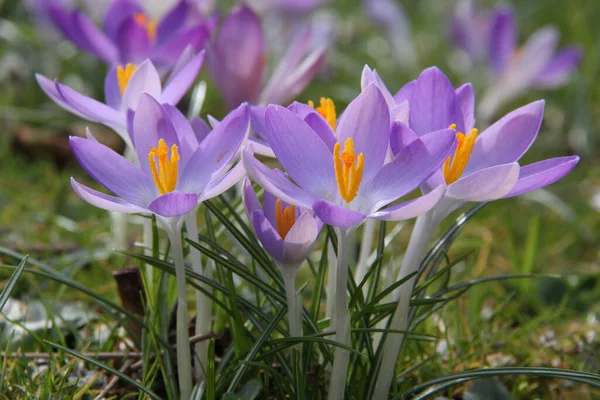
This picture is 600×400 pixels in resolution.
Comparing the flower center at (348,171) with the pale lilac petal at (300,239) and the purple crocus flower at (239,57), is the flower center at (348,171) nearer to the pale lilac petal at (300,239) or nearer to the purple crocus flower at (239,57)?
the pale lilac petal at (300,239)

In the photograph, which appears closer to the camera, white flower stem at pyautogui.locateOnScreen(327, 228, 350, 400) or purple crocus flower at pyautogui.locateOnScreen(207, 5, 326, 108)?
white flower stem at pyautogui.locateOnScreen(327, 228, 350, 400)

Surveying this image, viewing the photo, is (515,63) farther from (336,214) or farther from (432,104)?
(336,214)

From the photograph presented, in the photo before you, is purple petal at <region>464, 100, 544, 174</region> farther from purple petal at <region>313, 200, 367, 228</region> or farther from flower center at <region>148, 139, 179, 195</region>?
flower center at <region>148, 139, 179, 195</region>

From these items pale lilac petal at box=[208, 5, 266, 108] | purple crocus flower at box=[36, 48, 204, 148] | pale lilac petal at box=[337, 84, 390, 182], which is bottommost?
pale lilac petal at box=[337, 84, 390, 182]

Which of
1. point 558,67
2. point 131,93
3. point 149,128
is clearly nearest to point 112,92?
point 131,93

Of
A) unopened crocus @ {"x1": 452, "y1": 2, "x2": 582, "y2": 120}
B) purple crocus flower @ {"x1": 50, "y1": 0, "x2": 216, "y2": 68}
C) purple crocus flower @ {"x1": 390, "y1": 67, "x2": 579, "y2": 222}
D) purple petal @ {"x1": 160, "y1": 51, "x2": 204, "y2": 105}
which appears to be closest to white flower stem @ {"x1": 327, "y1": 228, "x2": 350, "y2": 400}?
purple crocus flower @ {"x1": 390, "y1": 67, "x2": 579, "y2": 222}

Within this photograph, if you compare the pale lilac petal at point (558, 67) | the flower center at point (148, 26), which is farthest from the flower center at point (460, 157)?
the pale lilac petal at point (558, 67)
